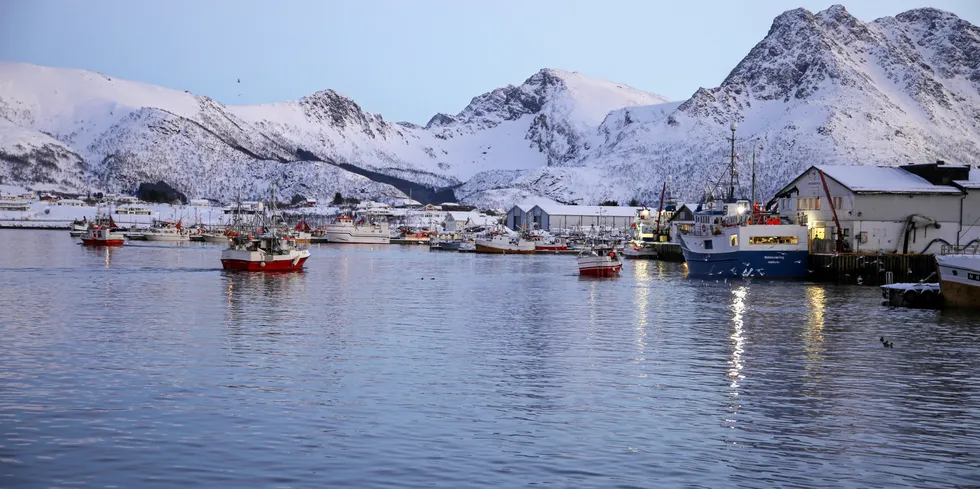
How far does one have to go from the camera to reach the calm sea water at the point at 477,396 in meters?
20.6

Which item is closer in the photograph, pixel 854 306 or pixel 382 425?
pixel 382 425

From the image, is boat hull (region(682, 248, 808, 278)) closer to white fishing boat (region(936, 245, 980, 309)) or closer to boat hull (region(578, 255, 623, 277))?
boat hull (region(578, 255, 623, 277))

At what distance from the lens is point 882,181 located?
314ft

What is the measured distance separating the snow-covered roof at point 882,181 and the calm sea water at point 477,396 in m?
38.6

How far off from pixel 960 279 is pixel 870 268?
34.1 metres

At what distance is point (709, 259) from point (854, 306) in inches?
1315

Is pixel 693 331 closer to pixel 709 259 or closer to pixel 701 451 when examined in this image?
pixel 701 451

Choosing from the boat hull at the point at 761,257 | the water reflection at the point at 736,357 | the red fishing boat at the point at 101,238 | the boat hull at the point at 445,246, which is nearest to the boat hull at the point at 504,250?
the boat hull at the point at 445,246

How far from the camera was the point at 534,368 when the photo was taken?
3428cm

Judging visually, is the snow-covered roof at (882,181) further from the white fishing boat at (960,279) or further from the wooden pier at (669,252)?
the wooden pier at (669,252)

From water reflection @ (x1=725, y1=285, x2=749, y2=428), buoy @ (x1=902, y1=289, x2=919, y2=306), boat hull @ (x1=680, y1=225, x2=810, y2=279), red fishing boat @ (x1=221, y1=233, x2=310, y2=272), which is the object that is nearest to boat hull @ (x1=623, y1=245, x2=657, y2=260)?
boat hull @ (x1=680, y1=225, x2=810, y2=279)

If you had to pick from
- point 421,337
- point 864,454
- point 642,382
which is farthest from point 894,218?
point 864,454

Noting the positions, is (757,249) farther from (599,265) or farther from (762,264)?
(599,265)

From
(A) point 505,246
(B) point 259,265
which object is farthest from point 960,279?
(A) point 505,246
